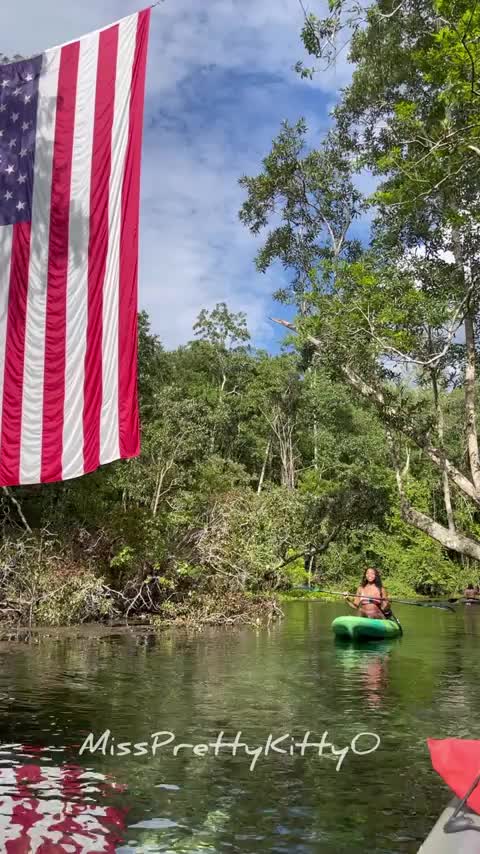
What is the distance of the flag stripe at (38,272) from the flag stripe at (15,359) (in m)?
0.06

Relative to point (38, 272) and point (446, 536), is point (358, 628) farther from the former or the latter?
point (38, 272)

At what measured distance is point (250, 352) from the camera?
5259 centimetres

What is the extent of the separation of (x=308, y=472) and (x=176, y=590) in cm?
2960

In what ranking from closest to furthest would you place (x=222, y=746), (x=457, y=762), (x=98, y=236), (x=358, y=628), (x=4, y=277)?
1. (x=457, y=762)
2. (x=222, y=746)
3. (x=98, y=236)
4. (x=4, y=277)
5. (x=358, y=628)

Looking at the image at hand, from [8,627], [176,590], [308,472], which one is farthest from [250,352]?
[8,627]

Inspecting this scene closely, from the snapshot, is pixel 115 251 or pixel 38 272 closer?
pixel 115 251

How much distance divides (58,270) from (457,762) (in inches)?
255

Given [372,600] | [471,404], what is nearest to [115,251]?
[471,404]

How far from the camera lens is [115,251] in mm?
8758

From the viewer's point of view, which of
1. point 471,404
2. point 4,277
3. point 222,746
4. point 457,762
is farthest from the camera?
point 471,404

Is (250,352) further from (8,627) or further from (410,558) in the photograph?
(8,627)

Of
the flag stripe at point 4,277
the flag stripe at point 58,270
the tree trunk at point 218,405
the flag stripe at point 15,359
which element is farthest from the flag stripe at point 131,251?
the tree trunk at point 218,405

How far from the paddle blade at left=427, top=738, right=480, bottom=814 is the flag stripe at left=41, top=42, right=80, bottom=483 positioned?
5.16 meters

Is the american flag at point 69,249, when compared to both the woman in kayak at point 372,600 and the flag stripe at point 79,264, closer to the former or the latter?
the flag stripe at point 79,264
